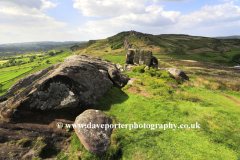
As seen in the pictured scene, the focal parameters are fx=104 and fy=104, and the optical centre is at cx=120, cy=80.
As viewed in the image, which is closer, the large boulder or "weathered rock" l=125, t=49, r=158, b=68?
the large boulder

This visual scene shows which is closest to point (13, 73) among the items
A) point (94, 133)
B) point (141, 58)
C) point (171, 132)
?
point (141, 58)

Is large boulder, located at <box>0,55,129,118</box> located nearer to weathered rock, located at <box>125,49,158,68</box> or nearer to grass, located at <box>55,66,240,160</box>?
grass, located at <box>55,66,240,160</box>

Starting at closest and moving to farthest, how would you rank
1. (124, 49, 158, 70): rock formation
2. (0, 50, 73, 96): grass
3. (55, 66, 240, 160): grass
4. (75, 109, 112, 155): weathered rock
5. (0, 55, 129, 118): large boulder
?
(55, 66, 240, 160): grass
(75, 109, 112, 155): weathered rock
(0, 55, 129, 118): large boulder
(124, 49, 158, 70): rock formation
(0, 50, 73, 96): grass

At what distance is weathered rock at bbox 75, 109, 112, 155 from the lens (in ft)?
25.4

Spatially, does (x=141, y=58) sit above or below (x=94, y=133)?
above

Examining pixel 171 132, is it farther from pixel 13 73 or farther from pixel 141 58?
pixel 13 73

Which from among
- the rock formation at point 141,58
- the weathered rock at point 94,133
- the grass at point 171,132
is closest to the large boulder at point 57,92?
the weathered rock at point 94,133

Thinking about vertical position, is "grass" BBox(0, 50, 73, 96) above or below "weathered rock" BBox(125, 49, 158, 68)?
below

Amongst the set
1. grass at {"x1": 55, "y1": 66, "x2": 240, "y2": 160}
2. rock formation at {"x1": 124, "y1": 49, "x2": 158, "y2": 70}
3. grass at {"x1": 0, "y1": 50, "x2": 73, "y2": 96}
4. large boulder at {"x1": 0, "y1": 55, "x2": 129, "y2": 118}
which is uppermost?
rock formation at {"x1": 124, "y1": 49, "x2": 158, "y2": 70}

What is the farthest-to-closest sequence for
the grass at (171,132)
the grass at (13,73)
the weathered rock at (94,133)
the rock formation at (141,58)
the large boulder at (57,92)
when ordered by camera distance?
the grass at (13,73), the rock formation at (141,58), the large boulder at (57,92), the weathered rock at (94,133), the grass at (171,132)

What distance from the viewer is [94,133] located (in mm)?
8203

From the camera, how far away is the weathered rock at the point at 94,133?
A: 7.74 metres

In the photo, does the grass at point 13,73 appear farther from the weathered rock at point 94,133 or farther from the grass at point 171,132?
the grass at point 171,132

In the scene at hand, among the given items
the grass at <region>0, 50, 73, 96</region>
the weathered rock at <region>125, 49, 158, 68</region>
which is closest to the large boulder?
the weathered rock at <region>125, 49, 158, 68</region>
